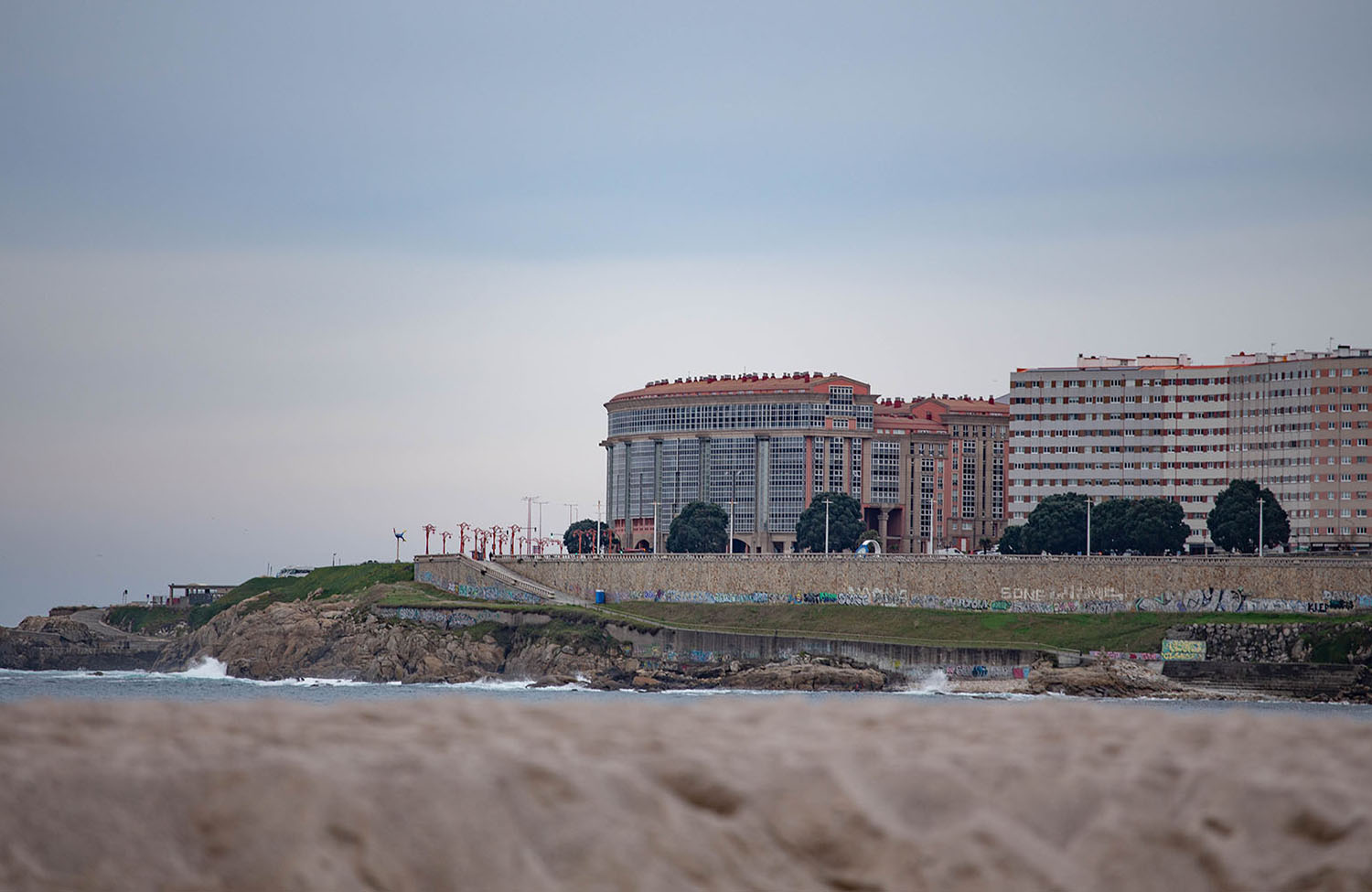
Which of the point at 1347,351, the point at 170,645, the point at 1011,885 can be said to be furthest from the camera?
the point at 1347,351

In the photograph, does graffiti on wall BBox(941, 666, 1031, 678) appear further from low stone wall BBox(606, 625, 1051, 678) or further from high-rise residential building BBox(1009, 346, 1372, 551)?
high-rise residential building BBox(1009, 346, 1372, 551)

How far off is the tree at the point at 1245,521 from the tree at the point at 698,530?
155 ft

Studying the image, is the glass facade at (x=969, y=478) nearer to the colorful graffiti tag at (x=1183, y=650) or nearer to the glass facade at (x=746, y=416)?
the glass facade at (x=746, y=416)

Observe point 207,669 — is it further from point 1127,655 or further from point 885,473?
point 885,473

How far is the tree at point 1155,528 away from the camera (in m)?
134

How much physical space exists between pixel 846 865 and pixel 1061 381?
161821mm

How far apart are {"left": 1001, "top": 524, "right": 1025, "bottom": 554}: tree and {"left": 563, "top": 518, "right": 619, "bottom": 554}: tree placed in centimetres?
4496

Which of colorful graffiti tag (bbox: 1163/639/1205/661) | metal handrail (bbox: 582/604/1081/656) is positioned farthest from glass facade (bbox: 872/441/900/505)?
colorful graffiti tag (bbox: 1163/639/1205/661)

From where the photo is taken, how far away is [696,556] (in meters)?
124

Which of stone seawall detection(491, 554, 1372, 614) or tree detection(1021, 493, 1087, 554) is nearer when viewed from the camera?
stone seawall detection(491, 554, 1372, 614)

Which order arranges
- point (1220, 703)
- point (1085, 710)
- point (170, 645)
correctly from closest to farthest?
point (1085, 710) < point (1220, 703) < point (170, 645)

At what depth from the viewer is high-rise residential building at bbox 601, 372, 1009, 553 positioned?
169m

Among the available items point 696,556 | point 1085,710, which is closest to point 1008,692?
point 696,556

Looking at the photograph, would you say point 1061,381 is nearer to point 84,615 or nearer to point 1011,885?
point 84,615
